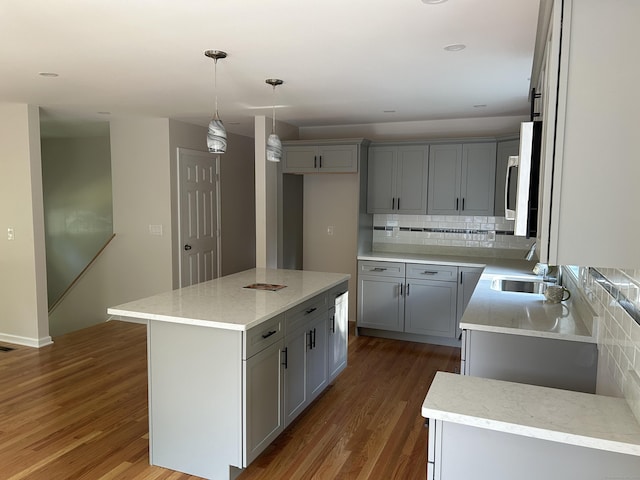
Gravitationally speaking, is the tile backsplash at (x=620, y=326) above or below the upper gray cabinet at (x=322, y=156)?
below

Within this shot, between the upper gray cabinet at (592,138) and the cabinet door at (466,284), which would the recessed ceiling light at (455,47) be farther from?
the cabinet door at (466,284)

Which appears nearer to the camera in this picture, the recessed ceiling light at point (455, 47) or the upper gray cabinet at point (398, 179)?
the recessed ceiling light at point (455, 47)

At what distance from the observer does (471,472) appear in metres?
1.59

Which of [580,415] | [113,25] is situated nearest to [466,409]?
[580,415]

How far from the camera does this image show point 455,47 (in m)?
2.76

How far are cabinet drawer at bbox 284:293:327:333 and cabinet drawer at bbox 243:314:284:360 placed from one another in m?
0.10

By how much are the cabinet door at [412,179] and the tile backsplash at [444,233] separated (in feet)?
1.09

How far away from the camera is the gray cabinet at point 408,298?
4.85 metres

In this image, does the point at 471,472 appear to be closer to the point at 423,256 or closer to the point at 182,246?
the point at 423,256

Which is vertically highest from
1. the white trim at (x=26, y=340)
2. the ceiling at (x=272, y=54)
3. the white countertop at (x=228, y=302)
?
the ceiling at (x=272, y=54)

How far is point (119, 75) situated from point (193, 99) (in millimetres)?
885

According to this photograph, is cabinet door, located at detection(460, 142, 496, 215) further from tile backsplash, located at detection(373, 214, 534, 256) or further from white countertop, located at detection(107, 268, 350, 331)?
white countertop, located at detection(107, 268, 350, 331)

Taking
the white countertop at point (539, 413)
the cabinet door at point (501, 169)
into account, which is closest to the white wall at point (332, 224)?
the cabinet door at point (501, 169)

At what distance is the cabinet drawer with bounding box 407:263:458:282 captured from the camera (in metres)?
4.81
